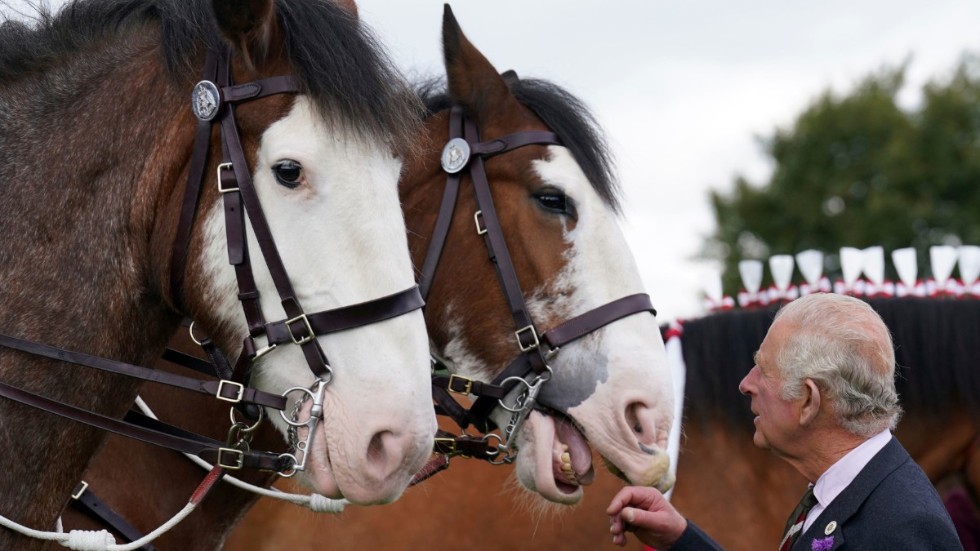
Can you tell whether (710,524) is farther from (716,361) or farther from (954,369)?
(954,369)

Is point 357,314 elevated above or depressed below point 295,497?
above

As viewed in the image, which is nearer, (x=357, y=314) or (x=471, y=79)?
(x=357, y=314)

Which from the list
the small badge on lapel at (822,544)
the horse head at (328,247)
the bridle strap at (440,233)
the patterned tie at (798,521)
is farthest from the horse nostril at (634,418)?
the horse head at (328,247)

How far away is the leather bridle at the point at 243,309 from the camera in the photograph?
2.70 meters

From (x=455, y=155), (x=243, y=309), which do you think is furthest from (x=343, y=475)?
(x=455, y=155)

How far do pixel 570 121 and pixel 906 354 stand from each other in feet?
8.50

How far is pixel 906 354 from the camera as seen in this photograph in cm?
585

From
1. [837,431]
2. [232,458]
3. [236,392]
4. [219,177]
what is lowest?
[837,431]

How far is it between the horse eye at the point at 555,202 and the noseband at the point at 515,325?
203 mm

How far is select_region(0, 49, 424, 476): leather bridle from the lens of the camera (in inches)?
106

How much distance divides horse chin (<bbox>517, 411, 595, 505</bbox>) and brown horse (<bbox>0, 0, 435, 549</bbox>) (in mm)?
1416

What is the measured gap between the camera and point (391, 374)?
2643mm

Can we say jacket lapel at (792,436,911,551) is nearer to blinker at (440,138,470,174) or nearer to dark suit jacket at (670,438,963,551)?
dark suit jacket at (670,438,963,551)

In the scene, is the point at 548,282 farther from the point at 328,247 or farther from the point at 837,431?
the point at 328,247
